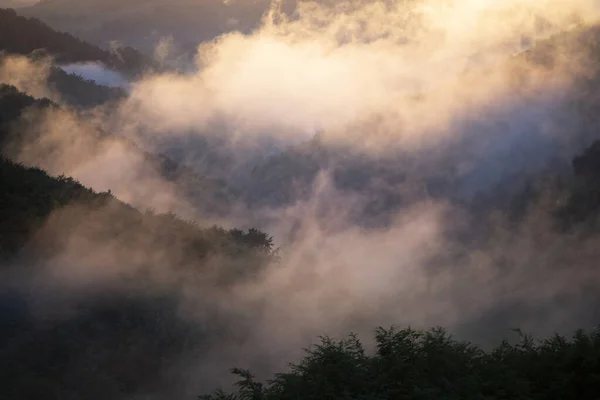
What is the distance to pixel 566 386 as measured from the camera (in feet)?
35.4

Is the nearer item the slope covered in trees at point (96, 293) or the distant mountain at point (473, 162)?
the slope covered in trees at point (96, 293)

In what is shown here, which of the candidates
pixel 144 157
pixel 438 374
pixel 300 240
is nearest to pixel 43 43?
pixel 144 157

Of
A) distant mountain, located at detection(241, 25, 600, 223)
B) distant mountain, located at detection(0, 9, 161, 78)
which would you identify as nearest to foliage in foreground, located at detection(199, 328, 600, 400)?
distant mountain, located at detection(241, 25, 600, 223)

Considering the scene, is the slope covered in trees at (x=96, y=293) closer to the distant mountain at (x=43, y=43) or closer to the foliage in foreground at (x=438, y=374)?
the foliage in foreground at (x=438, y=374)

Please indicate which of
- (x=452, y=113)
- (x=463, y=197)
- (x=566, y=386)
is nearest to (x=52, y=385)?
(x=566, y=386)

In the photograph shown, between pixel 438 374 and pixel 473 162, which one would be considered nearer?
pixel 438 374

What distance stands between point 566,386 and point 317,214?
9110cm

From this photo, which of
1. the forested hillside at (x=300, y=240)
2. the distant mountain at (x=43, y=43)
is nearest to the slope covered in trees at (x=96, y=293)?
the forested hillside at (x=300, y=240)

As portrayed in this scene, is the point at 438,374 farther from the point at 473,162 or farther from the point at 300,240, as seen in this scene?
the point at 473,162

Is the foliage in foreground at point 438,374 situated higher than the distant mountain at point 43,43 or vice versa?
the distant mountain at point 43,43

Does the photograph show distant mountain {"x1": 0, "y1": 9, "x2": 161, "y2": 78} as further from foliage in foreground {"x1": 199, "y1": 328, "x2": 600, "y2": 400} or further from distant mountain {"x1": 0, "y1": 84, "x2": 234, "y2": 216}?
foliage in foreground {"x1": 199, "y1": 328, "x2": 600, "y2": 400}

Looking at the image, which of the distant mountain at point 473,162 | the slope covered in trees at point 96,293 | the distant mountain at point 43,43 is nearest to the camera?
the slope covered in trees at point 96,293

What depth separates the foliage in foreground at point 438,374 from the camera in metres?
10.2

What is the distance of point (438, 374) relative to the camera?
10.9m
